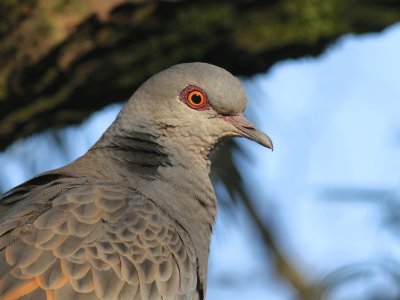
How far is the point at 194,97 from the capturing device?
7793mm

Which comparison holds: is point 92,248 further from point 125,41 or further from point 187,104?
point 125,41

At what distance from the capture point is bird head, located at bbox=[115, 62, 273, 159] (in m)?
7.77

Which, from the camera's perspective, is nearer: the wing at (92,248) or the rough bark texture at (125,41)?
the wing at (92,248)

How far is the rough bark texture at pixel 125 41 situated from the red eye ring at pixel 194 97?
1.56 ft

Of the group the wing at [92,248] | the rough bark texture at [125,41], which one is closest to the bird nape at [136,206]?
the wing at [92,248]

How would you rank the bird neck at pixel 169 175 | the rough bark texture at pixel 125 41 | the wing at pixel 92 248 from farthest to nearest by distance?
1. the rough bark texture at pixel 125 41
2. the bird neck at pixel 169 175
3. the wing at pixel 92 248

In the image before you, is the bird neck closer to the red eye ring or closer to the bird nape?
the bird nape

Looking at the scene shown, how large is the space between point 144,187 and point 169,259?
528 millimetres

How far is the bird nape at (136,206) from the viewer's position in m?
6.73

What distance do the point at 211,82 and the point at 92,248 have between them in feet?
4.38

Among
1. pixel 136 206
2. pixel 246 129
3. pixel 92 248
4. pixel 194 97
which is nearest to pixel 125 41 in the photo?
pixel 194 97

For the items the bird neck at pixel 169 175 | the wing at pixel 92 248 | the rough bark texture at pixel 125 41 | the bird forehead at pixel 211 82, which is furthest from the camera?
the rough bark texture at pixel 125 41

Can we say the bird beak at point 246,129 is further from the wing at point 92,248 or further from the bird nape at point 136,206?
the wing at point 92,248

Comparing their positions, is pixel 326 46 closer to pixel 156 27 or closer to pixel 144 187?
pixel 156 27
